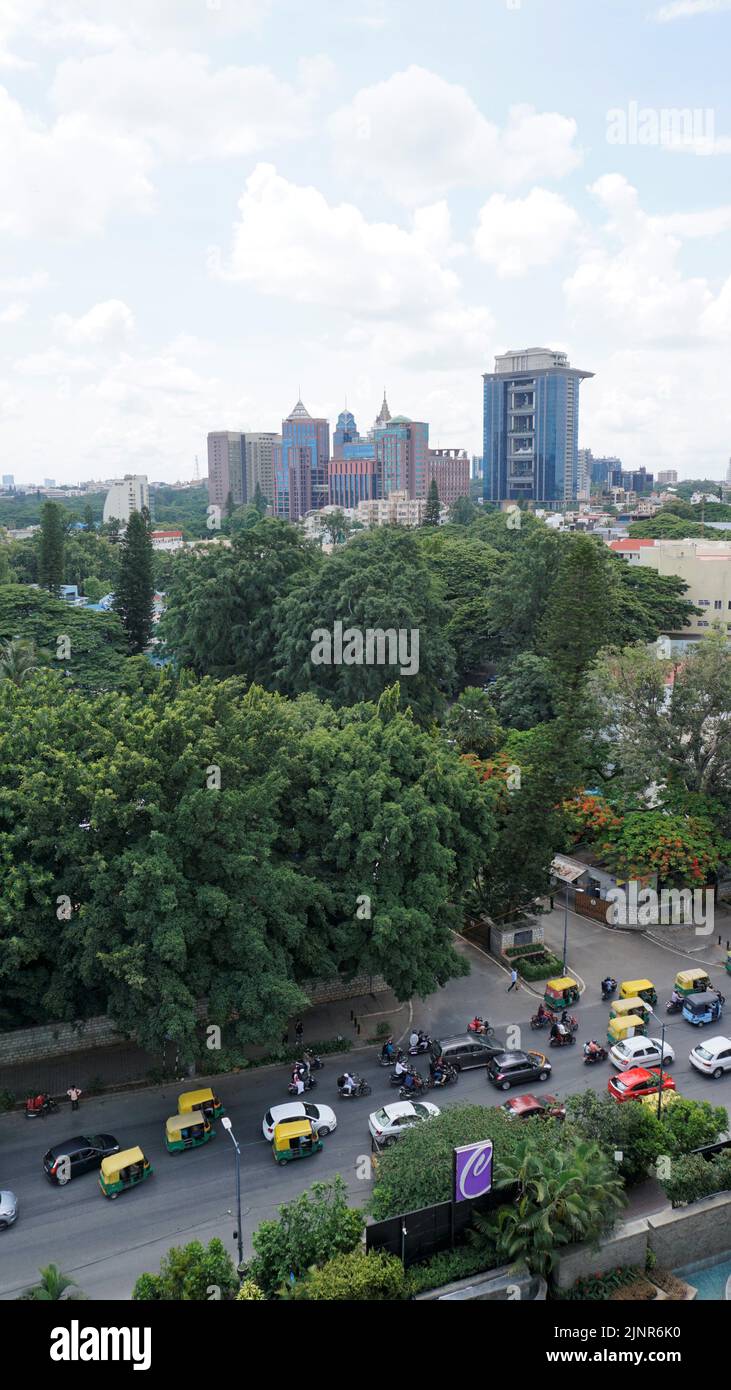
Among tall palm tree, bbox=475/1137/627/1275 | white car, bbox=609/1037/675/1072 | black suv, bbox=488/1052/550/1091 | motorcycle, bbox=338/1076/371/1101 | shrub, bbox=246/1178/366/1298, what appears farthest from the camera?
white car, bbox=609/1037/675/1072

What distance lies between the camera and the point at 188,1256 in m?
13.1

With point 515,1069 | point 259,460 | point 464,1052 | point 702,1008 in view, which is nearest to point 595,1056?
point 515,1069

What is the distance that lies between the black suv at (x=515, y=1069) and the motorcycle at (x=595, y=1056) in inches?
41.0

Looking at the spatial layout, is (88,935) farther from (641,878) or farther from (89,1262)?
(641,878)

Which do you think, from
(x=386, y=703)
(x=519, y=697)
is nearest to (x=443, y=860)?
(x=386, y=703)

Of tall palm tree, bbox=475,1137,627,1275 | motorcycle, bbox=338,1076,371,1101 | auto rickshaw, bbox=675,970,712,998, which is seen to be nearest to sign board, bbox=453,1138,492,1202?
tall palm tree, bbox=475,1137,627,1275

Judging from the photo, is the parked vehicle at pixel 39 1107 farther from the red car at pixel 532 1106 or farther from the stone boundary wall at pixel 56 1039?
the red car at pixel 532 1106

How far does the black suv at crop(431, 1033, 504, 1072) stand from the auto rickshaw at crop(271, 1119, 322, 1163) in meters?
3.63

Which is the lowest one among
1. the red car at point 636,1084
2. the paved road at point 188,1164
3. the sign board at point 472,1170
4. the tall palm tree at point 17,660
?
the paved road at point 188,1164

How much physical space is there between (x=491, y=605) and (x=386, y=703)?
82.2 ft

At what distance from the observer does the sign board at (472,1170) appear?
46.3 feet

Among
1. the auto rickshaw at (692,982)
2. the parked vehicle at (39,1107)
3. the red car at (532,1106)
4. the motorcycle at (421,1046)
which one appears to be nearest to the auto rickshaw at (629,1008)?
the auto rickshaw at (692,982)

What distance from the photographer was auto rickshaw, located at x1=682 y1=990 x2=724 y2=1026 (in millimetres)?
22359

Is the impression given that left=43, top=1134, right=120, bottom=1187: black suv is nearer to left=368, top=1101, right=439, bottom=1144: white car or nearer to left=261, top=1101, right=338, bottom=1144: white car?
left=261, top=1101, right=338, bottom=1144: white car
